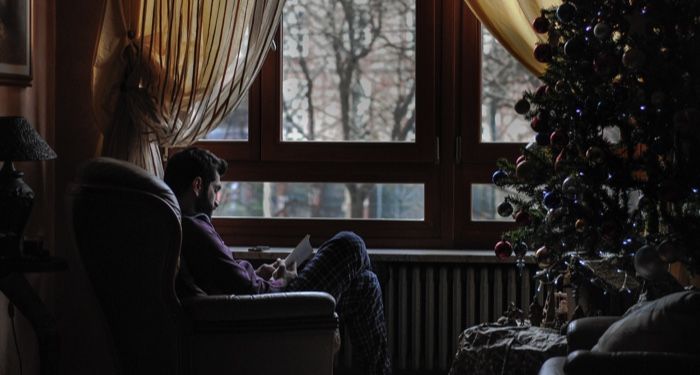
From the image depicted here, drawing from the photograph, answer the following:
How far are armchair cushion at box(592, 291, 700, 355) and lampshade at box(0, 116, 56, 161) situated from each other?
2.06m

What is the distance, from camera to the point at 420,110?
4.54m

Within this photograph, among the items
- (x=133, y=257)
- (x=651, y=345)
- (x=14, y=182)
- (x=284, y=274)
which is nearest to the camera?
(x=651, y=345)

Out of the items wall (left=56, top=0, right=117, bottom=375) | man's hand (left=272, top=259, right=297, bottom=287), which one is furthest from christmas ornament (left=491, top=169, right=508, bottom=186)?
wall (left=56, top=0, right=117, bottom=375)

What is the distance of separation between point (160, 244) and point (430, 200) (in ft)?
5.15

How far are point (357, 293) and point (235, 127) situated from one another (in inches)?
42.2

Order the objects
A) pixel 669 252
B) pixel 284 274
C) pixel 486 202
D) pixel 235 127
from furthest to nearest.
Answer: pixel 235 127
pixel 486 202
pixel 284 274
pixel 669 252

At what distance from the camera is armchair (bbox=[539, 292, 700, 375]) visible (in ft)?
7.82

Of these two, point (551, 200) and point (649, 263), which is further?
point (551, 200)

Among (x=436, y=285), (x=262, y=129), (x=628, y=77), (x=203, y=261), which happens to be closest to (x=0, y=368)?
(x=203, y=261)

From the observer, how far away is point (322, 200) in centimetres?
465

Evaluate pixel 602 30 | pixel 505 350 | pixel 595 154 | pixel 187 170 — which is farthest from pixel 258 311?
pixel 602 30

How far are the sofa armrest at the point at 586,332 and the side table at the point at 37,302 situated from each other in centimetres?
176

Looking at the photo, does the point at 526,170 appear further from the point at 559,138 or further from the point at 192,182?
the point at 192,182

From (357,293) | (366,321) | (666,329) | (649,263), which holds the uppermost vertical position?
(649,263)
